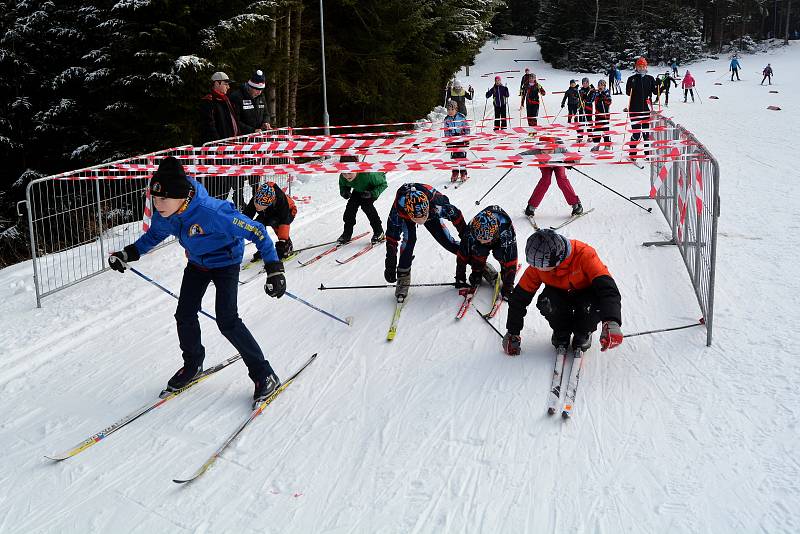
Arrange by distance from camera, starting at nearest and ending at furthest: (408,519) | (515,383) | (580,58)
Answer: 1. (408,519)
2. (515,383)
3. (580,58)

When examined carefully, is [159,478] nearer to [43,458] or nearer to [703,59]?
[43,458]

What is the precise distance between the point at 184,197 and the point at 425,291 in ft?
10.3

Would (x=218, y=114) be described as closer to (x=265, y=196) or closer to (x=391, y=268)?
(x=265, y=196)

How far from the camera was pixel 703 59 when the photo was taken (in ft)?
172

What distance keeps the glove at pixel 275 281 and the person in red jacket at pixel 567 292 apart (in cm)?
169

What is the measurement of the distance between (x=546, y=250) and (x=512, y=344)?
0.96m

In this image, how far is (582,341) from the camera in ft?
16.3

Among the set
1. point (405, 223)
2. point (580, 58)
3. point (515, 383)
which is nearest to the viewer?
point (515, 383)

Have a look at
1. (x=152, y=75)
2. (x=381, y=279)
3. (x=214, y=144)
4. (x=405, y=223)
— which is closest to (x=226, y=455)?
(x=405, y=223)

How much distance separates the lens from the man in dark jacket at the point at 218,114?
29.9 ft

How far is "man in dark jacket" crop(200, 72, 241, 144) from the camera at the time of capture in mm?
9102

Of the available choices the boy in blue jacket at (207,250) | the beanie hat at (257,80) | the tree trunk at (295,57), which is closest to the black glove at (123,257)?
the boy in blue jacket at (207,250)

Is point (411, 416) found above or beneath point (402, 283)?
beneath

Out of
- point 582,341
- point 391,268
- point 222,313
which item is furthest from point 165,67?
point 582,341
